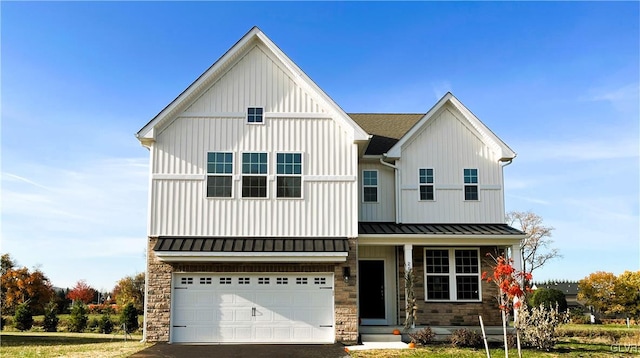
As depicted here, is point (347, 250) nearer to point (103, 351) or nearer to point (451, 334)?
point (451, 334)

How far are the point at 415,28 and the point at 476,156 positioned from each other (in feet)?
15.9

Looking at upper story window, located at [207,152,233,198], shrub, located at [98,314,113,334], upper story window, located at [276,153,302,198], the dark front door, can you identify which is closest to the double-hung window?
the dark front door

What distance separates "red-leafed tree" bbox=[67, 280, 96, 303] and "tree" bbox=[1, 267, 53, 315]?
11.9 m

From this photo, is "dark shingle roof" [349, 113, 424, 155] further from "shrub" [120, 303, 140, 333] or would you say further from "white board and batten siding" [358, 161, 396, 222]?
"shrub" [120, 303, 140, 333]

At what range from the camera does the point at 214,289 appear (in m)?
16.2

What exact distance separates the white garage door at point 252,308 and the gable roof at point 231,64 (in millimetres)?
4616

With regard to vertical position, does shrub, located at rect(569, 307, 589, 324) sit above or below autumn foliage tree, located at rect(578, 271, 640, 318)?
below

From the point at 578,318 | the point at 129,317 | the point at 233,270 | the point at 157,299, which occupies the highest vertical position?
the point at 233,270

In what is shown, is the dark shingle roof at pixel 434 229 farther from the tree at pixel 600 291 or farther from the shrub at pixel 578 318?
the tree at pixel 600 291

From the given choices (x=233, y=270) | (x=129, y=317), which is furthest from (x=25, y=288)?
(x=233, y=270)

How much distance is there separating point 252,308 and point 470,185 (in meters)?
8.32

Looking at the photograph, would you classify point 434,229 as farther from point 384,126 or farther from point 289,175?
point 384,126

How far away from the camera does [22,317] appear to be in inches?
985

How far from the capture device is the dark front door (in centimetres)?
1828
